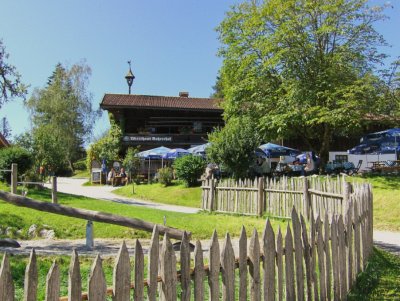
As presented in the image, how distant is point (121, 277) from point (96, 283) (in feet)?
0.66

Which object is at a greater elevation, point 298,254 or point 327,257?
point 298,254

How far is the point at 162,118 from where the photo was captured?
41.2 m

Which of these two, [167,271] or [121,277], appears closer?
[121,277]

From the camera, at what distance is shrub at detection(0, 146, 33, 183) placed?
817 inches

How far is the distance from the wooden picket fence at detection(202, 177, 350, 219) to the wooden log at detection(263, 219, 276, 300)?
6.01 m

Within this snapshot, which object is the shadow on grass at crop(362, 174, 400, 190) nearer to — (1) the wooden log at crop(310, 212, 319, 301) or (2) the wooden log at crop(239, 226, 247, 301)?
(1) the wooden log at crop(310, 212, 319, 301)

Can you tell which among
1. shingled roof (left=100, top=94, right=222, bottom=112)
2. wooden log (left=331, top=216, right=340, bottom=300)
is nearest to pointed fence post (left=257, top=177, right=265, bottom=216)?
wooden log (left=331, top=216, right=340, bottom=300)

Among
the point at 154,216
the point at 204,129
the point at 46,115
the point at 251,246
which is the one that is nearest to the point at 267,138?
the point at 154,216

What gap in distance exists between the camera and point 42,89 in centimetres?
5406

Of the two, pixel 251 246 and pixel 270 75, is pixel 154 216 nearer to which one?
pixel 251 246

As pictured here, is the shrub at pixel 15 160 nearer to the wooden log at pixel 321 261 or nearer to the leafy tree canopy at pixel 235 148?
the leafy tree canopy at pixel 235 148

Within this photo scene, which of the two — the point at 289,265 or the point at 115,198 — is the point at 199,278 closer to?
the point at 289,265

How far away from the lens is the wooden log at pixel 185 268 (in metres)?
2.91

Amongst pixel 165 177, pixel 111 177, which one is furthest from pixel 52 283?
pixel 111 177
